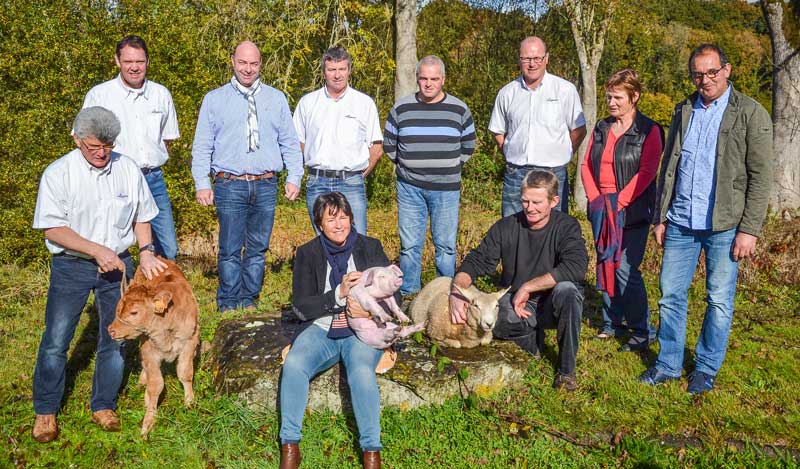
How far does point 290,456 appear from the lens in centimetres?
378

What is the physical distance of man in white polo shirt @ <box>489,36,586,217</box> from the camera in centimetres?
600

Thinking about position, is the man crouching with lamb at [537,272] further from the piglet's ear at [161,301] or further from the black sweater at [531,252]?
the piglet's ear at [161,301]

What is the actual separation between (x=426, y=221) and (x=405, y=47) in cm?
731

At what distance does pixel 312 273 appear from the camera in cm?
438

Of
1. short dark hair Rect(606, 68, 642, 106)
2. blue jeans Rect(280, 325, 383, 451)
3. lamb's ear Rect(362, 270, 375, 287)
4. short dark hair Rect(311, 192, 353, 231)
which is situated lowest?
blue jeans Rect(280, 325, 383, 451)

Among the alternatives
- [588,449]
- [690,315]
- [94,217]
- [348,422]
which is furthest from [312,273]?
[690,315]

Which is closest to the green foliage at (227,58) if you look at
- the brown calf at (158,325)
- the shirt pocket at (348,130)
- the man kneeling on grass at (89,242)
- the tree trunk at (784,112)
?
the tree trunk at (784,112)

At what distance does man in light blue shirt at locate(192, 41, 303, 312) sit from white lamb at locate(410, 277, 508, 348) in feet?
5.82

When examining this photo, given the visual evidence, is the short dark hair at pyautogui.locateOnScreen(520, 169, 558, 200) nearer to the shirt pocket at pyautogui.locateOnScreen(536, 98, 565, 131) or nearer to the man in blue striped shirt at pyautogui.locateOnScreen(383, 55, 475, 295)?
the shirt pocket at pyautogui.locateOnScreen(536, 98, 565, 131)

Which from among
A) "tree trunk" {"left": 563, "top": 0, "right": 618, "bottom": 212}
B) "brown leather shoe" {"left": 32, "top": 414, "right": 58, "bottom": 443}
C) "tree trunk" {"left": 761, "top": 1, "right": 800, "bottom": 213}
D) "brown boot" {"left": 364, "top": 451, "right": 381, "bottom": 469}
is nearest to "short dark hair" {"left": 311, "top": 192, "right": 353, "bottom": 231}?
"brown boot" {"left": 364, "top": 451, "right": 381, "bottom": 469}

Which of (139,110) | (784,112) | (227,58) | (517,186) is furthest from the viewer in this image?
(227,58)

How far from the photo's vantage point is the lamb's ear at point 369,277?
406 cm

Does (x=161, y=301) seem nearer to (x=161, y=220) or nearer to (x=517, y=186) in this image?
(x=161, y=220)

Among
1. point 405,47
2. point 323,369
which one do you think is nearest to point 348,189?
point 323,369
